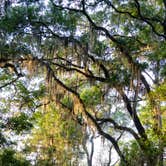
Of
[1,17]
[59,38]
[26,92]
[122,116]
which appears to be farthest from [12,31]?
[122,116]

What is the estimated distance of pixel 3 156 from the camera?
9047mm

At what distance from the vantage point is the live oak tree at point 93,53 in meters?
8.56

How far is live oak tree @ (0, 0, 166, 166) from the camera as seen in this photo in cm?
856

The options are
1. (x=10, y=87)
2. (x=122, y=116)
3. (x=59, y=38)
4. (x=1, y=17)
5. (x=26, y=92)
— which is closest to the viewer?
(x=1, y=17)

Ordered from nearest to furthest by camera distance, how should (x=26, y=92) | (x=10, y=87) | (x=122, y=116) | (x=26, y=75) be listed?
(x=26, y=75)
(x=26, y=92)
(x=10, y=87)
(x=122, y=116)

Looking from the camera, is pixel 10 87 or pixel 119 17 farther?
pixel 10 87

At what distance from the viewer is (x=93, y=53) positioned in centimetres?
955

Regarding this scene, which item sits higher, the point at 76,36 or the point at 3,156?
the point at 76,36

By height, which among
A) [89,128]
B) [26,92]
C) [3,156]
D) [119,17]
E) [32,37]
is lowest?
[3,156]

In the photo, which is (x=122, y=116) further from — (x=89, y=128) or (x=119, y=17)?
(x=119, y=17)

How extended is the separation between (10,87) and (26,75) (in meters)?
1.78

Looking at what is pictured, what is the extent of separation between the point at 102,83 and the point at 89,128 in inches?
47.8

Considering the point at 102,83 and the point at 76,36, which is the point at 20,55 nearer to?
the point at 76,36

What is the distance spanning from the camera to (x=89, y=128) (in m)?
10.5
